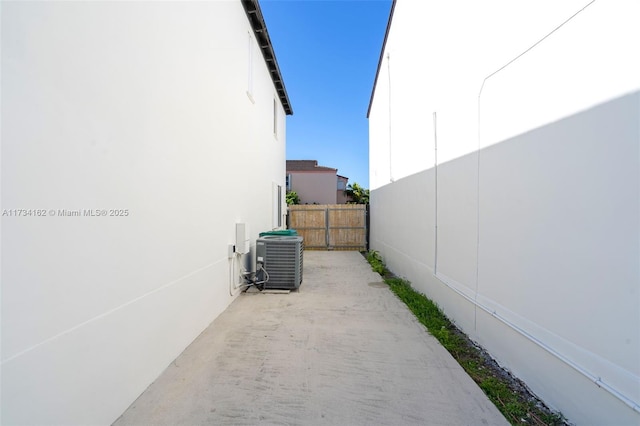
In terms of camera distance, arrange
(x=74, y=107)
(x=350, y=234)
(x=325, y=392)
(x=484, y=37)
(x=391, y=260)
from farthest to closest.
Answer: (x=350, y=234) < (x=391, y=260) < (x=484, y=37) < (x=325, y=392) < (x=74, y=107)

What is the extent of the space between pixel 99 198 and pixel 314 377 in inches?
84.2

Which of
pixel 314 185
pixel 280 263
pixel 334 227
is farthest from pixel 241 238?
pixel 314 185

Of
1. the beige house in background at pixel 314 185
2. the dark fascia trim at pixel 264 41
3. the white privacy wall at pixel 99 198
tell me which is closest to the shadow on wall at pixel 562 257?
the white privacy wall at pixel 99 198

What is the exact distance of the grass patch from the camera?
196 centimetres

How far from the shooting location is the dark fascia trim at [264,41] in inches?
217

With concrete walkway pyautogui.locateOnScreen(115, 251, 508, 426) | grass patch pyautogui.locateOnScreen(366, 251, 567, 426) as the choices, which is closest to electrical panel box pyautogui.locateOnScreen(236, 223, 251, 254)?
concrete walkway pyautogui.locateOnScreen(115, 251, 508, 426)

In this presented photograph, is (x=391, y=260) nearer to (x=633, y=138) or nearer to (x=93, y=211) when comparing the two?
(x=633, y=138)

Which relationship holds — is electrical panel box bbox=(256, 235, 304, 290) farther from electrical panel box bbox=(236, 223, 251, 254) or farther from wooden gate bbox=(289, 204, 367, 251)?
wooden gate bbox=(289, 204, 367, 251)

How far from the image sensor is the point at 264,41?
21.9ft

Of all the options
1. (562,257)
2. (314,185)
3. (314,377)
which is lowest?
(314,377)

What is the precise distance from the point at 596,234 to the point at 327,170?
20.5 meters

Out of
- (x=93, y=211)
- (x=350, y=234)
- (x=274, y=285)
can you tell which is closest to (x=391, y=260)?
(x=274, y=285)

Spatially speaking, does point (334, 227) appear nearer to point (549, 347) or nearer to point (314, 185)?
point (549, 347)

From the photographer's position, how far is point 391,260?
7.19 metres
